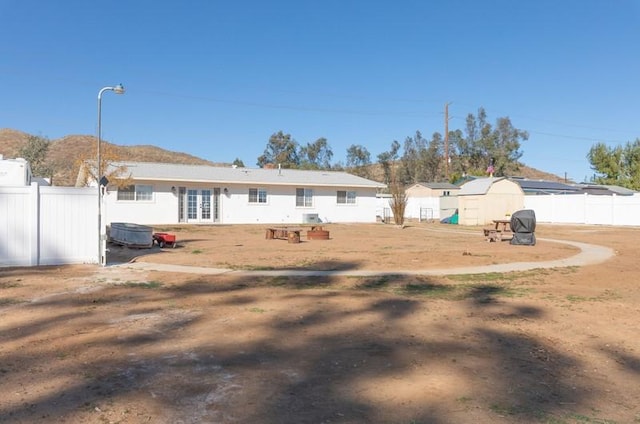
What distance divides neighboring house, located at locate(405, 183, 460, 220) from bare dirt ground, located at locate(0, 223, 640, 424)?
35.6 m

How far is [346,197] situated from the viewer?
39531mm

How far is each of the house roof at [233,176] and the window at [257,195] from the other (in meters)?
0.67

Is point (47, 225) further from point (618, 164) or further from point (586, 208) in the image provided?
point (618, 164)

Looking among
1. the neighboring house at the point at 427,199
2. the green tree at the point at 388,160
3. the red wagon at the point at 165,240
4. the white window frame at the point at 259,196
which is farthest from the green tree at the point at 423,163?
the red wagon at the point at 165,240

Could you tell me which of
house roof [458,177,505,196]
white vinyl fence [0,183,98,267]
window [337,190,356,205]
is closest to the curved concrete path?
white vinyl fence [0,183,98,267]

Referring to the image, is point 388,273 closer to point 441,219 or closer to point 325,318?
point 325,318

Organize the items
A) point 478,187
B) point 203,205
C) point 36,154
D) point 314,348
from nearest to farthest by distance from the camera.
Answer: point 314,348 < point 203,205 < point 478,187 < point 36,154

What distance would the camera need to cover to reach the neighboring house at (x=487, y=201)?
40.0 m

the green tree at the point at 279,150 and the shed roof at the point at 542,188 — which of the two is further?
the green tree at the point at 279,150

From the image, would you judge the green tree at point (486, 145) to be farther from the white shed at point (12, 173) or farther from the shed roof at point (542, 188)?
the white shed at point (12, 173)

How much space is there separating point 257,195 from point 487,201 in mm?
17020

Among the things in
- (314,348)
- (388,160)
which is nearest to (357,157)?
(388,160)

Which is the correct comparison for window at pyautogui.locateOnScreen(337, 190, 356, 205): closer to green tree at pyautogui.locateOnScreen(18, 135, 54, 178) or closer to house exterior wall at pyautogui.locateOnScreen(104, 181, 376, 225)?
house exterior wall at pyautogui.locateOnScreen(104, 181, 376, 225)

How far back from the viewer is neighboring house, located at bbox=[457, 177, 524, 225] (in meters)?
40.0
